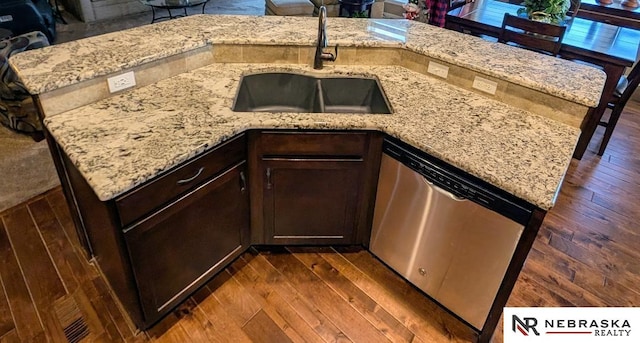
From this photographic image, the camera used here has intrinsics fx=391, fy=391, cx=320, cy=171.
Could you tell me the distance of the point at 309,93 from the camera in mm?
2145

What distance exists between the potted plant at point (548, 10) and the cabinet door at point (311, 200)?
2190mm

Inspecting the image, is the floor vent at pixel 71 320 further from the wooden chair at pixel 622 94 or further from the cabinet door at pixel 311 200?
the wooden chair at pixel 622 94

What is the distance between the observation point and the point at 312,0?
4.83m

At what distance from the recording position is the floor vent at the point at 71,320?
175cm

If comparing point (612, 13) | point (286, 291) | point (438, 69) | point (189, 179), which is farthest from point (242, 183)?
point (612, 13)

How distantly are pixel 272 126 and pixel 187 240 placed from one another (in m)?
0.61

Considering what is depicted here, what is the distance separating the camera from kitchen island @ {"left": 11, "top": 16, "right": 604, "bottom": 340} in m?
1.41

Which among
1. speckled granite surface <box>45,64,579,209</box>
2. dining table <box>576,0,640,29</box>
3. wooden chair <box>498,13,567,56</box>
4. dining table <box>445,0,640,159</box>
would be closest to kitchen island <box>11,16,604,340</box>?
speckled granite surface <box>45,64,579,209</box>

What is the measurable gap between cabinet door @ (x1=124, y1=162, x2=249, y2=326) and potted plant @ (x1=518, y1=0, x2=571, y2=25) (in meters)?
2.62

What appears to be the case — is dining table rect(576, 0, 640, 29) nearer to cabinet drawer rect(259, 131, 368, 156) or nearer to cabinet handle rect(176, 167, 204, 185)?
cabinet drawer rect(259, 131, 368, 156)

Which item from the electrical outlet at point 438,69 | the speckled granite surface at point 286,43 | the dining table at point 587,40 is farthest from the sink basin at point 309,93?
the dining table at point 587,40

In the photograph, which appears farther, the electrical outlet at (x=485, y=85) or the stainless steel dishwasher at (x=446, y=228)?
the electrical outlet at (x=485, y=85)

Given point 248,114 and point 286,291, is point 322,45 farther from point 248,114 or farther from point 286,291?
point 286,291

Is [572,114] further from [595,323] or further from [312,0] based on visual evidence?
[312,0]
